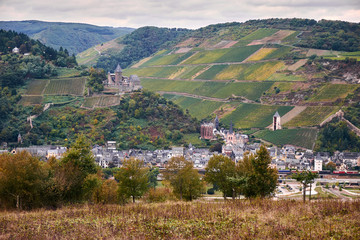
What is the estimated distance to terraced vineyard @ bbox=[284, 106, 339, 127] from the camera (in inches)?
2808

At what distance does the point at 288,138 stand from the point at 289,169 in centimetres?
1031

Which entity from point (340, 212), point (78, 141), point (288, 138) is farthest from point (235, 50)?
point (340, 212)

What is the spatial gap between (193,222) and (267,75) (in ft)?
265

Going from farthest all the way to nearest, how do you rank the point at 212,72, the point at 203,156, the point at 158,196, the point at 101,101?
the point at 212,72 → the point at 101,101 → the point at 203,156 → the point at 158,196

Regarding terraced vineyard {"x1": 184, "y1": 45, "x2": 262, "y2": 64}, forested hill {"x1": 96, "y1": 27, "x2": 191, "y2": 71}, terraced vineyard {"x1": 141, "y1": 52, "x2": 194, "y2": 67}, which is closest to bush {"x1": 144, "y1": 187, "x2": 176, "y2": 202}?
terraced vineyard {"x1": 184, "y1": 45, "x2": 262, "y2": 64}

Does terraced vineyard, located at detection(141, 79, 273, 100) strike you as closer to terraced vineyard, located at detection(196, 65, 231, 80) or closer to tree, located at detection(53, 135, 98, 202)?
terraced vineyard, located at detection(196, 65, 231, 80)

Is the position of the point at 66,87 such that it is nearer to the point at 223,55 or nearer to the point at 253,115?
the point at 253,115

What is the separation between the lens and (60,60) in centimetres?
8575

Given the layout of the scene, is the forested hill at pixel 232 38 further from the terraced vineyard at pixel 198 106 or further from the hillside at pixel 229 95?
the terraced vineyard at pixel 198 106

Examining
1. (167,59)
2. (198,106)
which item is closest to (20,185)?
(198,106)

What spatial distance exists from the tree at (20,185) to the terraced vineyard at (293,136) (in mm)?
49062

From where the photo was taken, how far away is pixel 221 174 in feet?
108

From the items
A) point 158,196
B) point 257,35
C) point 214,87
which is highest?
point 257,35

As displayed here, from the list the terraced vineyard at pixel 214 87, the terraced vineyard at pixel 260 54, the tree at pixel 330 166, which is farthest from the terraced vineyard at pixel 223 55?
→ the tree at pixel 330 166
